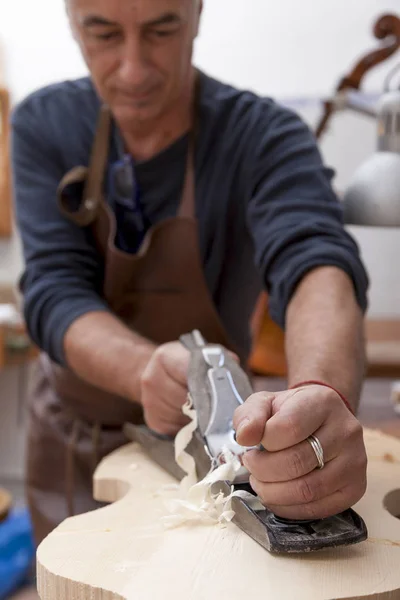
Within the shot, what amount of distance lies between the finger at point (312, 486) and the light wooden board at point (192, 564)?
61mm

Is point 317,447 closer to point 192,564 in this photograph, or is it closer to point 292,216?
point 192,564


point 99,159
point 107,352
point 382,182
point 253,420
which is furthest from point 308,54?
point 253,420

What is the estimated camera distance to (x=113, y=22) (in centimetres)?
135

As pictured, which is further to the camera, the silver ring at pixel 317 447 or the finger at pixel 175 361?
the finger at pixel 175 361

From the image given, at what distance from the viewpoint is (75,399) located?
172 cm

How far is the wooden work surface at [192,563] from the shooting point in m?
0.80

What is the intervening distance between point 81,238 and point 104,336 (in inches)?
13.4

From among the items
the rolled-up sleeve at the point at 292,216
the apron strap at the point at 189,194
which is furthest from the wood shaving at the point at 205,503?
the apron strap at the point at 189,194

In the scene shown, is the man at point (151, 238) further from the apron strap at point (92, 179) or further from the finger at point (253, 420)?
the finger at point (253, 420)

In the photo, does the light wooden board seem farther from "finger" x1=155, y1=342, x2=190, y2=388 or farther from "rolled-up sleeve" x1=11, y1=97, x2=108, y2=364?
"rolled-up sleeve" x1=11, y1=97, x2=108, y2=364

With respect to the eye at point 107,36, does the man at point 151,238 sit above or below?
below

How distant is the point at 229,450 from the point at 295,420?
0.19 m

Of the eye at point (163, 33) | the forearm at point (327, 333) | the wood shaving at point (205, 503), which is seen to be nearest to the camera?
the wood shaving at point (205, 503)

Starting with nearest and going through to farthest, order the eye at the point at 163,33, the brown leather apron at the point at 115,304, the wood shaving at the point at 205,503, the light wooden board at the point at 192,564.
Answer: the light wooden board at the point at 192,564
the wood shaving at the point at 205,503
the eye at the point at 163,33
the brown leather apron at the point at 115,304
